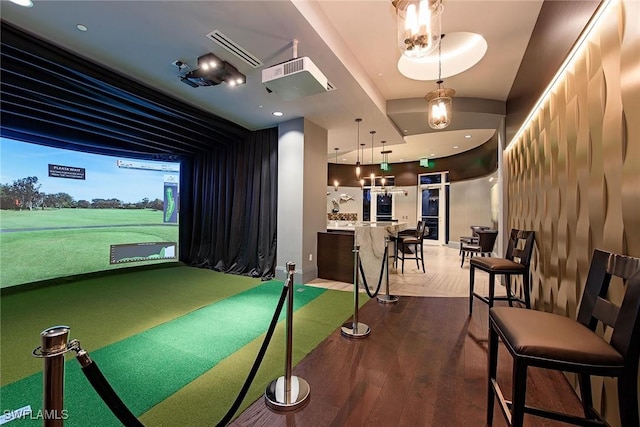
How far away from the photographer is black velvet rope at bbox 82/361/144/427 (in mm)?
843

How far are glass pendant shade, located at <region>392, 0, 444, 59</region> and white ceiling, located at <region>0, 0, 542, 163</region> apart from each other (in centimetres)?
85

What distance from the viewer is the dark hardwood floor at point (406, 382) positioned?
161 cm

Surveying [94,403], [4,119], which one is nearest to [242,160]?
[4,119]

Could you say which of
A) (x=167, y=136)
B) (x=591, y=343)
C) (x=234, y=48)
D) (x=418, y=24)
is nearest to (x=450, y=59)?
(x=418, y=24)

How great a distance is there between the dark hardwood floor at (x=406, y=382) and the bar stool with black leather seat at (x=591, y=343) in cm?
44

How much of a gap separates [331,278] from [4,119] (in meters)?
5.97

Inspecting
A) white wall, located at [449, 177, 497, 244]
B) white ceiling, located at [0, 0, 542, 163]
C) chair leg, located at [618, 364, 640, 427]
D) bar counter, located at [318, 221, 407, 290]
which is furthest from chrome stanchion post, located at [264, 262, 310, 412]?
white wall, located at [449, 177, 497, 244]

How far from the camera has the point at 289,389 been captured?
175 centimetres

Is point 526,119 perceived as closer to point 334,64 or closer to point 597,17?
point 597,17

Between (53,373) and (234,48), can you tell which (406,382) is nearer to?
(53,373)

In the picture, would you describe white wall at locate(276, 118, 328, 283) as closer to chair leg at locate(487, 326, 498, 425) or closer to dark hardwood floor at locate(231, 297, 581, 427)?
dark hardwood floor at locate(231, 297, 581, 427)

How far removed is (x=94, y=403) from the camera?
1.73 m

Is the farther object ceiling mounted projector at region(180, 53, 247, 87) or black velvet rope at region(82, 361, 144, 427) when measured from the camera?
ceiling mounted projector at region(180, 53, 247, 87)

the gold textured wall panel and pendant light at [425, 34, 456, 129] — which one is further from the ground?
pendant light at [425, 34, 456, 129]
